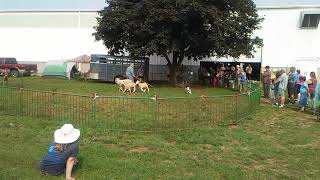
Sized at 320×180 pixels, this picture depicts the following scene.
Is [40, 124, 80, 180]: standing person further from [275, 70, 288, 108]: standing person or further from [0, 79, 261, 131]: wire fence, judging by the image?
[275, 70, 288, 108]: standing person

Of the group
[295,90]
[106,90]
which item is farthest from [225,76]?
[295,90]

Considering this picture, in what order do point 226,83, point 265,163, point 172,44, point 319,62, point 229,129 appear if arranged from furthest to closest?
point 319,62, point 226,83, point 172,44, point 229,129, point 265,163

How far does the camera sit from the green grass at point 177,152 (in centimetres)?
941

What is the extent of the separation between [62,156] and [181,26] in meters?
24.6

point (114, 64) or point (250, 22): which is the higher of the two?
point (250, 22)

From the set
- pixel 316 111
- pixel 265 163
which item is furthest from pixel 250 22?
pixel 265 163

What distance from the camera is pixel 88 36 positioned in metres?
52.3

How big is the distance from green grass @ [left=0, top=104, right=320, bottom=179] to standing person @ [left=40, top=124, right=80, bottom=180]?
26 centimetres

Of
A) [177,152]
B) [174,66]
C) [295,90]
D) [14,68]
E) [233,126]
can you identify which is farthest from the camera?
[14,68]

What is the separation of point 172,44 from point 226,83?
5472 mm

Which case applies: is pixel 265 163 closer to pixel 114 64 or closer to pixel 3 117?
pixel 3 117

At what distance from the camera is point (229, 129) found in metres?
14.1

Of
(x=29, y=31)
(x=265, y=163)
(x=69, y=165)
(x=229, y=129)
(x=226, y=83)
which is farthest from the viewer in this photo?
(x=29, y=31)

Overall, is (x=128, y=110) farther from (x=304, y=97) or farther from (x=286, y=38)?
(x=286, y=38)
